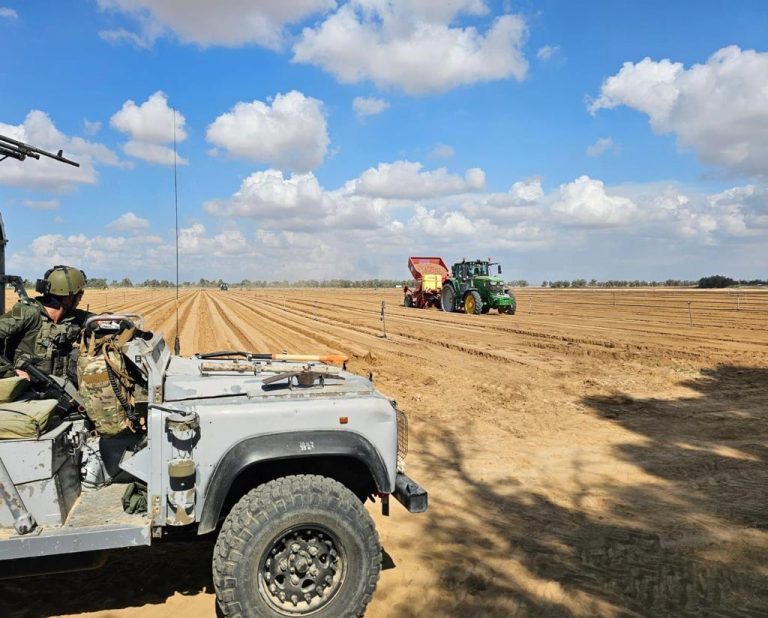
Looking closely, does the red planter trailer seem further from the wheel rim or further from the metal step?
the metal step

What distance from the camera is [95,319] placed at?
3289mm

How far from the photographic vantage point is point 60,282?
14.1ft

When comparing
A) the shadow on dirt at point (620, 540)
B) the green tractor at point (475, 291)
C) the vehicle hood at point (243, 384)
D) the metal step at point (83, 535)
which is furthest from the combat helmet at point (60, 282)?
the green tractor at point (475, 291)

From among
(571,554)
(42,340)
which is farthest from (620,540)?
(42,340)

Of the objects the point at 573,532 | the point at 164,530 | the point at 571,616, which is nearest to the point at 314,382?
the point at 164,530

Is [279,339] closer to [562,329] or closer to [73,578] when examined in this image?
[562,329]

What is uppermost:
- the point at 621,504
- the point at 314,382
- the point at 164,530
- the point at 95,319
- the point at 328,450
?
the point at 95,319

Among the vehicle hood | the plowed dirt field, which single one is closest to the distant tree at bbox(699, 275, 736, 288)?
the plowed dirt field

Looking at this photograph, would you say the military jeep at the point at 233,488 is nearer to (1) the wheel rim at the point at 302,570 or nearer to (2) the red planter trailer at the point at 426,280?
(1) the wheel rim at the point at 302,570

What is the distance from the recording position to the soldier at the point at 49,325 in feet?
13.0

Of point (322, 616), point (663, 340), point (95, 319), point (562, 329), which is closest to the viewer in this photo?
point (322, 616)

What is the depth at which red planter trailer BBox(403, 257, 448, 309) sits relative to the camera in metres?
31.0

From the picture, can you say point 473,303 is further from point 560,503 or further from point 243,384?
point 243,384

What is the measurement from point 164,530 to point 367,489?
1238 millimetres
